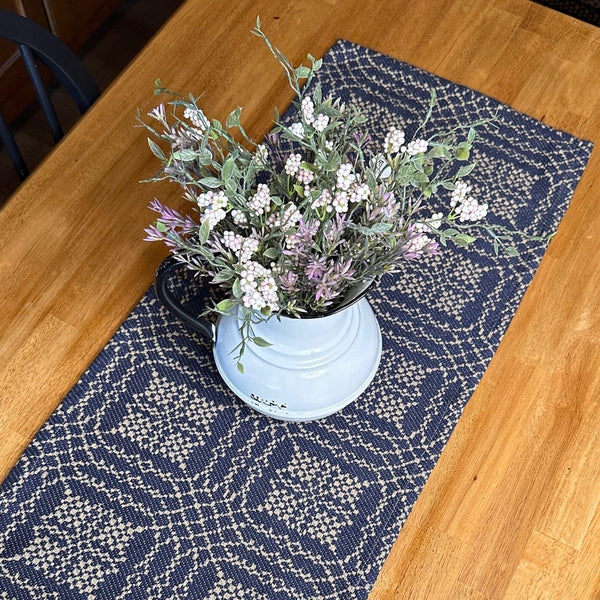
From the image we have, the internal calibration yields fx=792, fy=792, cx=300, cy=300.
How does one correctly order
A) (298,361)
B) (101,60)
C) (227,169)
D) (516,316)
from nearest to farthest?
(227,169) < (298,361) < (516,316) < (101,60)

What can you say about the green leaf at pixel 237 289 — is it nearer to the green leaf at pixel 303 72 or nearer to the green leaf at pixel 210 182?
the green leaf at pixel 210 182

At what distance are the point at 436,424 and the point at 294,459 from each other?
17cm

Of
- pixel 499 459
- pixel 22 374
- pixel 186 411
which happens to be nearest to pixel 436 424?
pixel 499 459

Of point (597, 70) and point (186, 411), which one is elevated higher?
point (597, 70)

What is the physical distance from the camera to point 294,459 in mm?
916

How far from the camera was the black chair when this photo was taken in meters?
1.05

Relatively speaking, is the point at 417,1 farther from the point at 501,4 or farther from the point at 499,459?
the point at 499,459

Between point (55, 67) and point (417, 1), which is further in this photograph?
point (417, 1)

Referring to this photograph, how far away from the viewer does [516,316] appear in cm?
102

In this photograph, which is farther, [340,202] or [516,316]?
[516,316]

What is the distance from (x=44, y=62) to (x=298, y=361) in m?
0.59

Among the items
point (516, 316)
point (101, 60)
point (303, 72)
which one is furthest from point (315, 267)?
point (101, 60)

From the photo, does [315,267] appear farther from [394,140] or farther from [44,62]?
[44,62]

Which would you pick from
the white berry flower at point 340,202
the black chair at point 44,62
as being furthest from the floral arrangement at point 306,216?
the black chair at point 44,62
